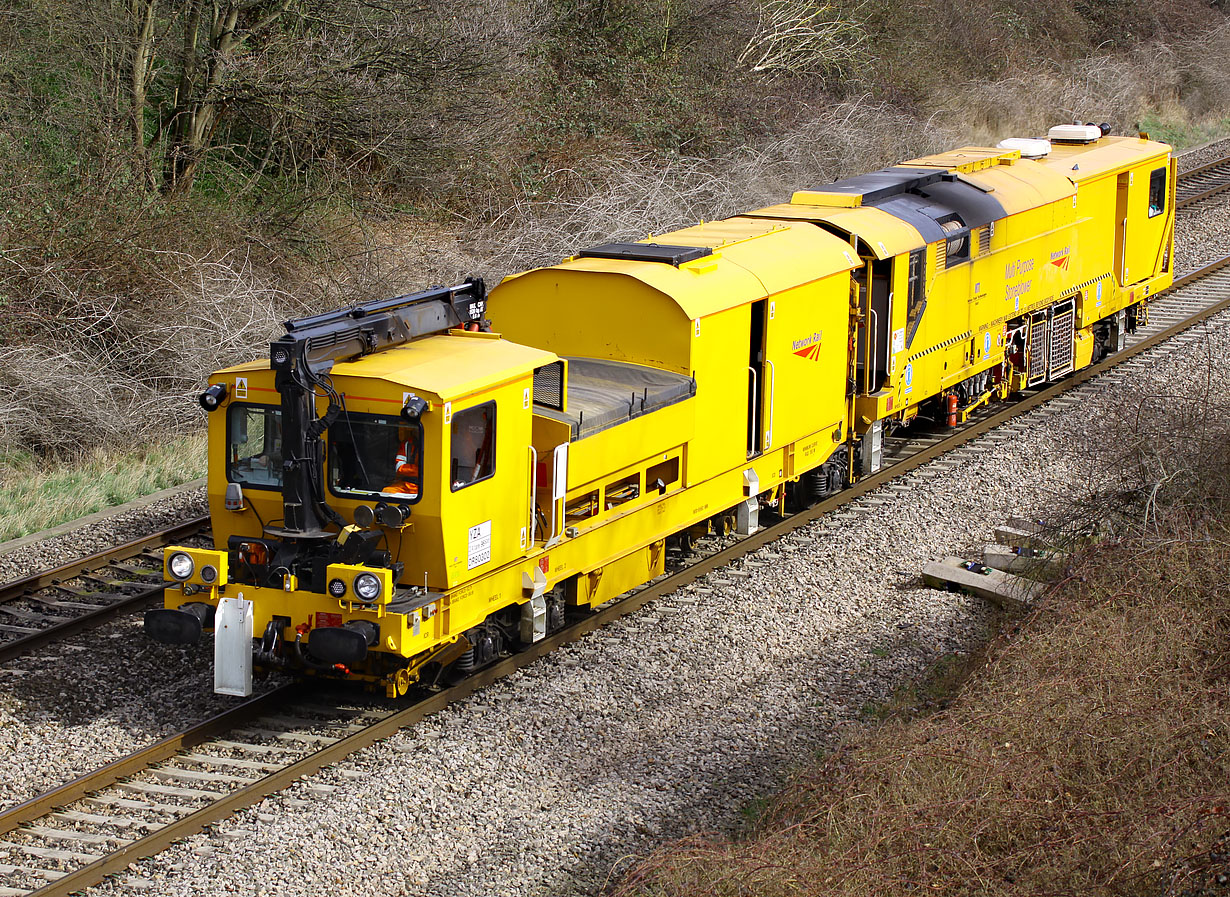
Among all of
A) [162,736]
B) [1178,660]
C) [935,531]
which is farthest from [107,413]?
[1178,660]

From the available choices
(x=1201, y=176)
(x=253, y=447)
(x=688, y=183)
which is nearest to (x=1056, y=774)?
(x=253, y=447)

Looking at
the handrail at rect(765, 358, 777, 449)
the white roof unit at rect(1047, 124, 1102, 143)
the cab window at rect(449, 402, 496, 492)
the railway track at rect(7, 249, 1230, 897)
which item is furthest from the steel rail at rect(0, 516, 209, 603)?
the white roof unit at rect(1047, 124, 1102, 143)

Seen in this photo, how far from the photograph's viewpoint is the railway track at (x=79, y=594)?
10.2 m

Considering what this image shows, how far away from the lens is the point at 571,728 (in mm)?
8992

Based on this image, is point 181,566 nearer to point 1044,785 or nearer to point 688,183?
point 1044,785

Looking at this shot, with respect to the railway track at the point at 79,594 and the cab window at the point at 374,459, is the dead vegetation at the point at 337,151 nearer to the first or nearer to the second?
the railway track at the point at 79,594

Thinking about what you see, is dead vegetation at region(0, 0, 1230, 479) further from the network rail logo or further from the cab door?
the network rail logo

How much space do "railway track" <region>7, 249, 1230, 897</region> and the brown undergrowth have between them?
102 inches

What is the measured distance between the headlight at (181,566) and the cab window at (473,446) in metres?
1.80

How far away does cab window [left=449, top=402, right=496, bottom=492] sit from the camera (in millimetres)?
8398

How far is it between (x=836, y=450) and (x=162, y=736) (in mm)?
7104

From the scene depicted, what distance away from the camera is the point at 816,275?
39.7 ft

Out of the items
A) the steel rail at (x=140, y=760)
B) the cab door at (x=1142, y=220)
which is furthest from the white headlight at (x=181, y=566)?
the cab door at (x=1142, y=220)

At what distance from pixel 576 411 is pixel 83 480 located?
6.90 metres
